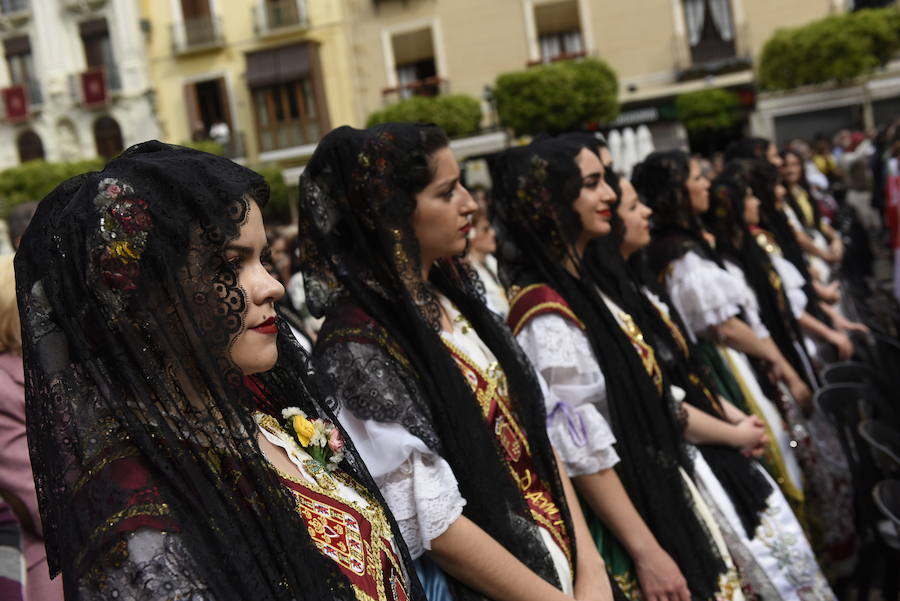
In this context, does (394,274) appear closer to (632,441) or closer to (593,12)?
(632,441)

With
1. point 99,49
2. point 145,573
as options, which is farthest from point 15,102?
point 145,573

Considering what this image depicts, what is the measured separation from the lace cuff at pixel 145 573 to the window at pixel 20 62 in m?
28.1

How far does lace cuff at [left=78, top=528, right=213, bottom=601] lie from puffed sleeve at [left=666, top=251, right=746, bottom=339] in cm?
300

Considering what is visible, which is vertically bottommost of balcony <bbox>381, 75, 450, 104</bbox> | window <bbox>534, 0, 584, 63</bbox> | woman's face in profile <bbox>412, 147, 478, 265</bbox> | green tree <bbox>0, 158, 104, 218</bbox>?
woman's face in profile <bbox>412, 147, 478, 265</bbox>

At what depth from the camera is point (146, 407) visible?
4.50 feet

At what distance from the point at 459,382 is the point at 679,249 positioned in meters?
2.27

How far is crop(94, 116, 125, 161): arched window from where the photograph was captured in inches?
1037

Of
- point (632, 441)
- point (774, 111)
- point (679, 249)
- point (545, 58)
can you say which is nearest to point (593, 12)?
point (545, 58)

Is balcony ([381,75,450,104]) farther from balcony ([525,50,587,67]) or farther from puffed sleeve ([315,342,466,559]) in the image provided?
puffed sleeve ([315,342,466,559])

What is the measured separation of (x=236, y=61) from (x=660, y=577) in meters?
24.2

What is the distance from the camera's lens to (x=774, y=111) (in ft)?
69.6

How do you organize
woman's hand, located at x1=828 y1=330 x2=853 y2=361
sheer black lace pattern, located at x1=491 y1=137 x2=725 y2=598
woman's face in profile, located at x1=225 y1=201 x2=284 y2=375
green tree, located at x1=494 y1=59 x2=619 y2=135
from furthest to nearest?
green tree, located at x1=494 y1=59 x2=619 y2=135
woman's hand, located at x1=828 y1=330 x2=853 y2=361
sheer black lace pattern, located at x1=491 y1=137 x2=725 y2=598
woman's face in profile, located at x1=225 y1=201 x2=284 y2=375

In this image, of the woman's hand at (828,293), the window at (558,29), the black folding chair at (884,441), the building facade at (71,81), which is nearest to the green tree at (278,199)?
the building facade at (71,81)

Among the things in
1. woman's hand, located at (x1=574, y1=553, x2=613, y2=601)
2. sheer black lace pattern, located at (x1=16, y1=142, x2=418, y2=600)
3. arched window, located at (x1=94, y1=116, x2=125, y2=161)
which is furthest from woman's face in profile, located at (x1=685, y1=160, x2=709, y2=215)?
arched window, located at (x1=94, y1=116, x2=125, y2=161)
